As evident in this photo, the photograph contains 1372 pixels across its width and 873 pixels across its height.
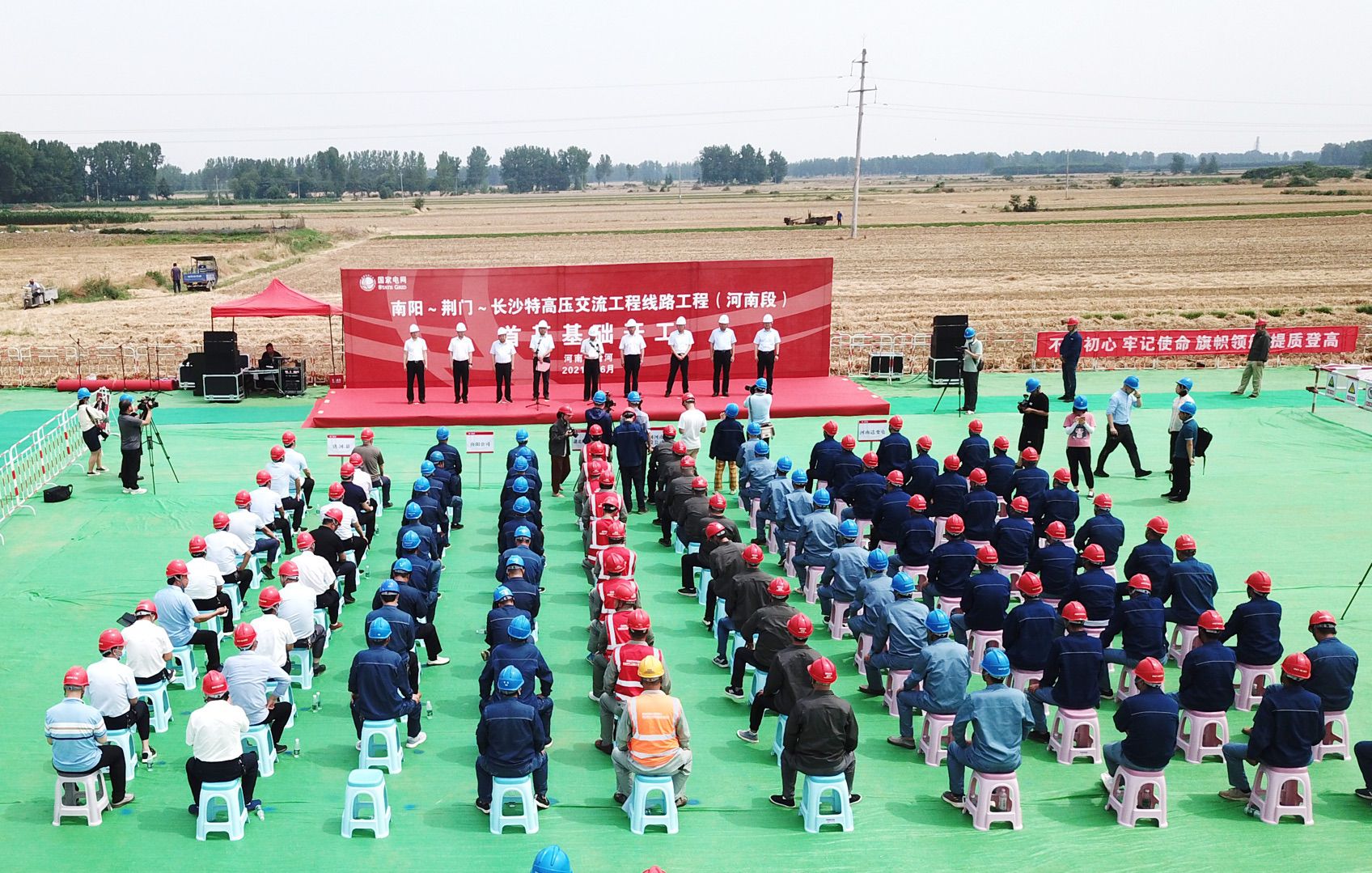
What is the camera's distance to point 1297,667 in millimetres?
9141

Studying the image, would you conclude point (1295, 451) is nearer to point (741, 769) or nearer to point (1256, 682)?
point (1256, 682)

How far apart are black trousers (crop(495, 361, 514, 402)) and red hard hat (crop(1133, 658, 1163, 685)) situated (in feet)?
57.4

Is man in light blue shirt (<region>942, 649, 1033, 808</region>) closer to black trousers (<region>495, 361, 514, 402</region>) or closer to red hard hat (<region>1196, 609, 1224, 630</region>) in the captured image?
red hard hat (<region>1196, 609, 1224, 630</region>)

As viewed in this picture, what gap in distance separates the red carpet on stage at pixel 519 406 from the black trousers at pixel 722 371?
25cm

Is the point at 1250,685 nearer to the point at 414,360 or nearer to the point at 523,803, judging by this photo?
the point at 523,803

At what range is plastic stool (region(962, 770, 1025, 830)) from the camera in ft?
29.8

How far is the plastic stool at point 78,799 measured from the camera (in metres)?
9.08

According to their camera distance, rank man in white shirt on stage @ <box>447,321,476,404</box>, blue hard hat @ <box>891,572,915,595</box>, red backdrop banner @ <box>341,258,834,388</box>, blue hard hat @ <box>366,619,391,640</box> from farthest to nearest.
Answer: red backdrop banner @ <box>341,258,834,388</box>
man in white shirt on stage @ <box>447,321,476,404</box>
blue hard hat @ <box>891,572,915,595</box>
blue hard hat @ <box>366,619,391,640</box>

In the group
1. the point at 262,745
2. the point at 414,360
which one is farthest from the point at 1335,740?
the point at 414,360

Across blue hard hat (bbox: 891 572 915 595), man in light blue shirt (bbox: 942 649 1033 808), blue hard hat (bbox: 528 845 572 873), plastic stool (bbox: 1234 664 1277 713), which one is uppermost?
blue hard hat (bbox: 891 572 915 595)

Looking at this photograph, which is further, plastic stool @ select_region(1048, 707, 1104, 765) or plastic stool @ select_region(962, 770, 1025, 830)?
plastic stool @ select_region(1048, 707, 1104, 765)

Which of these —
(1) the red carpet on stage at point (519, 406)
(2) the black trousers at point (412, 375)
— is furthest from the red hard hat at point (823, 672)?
(2) the black trousers at point (412, 375)

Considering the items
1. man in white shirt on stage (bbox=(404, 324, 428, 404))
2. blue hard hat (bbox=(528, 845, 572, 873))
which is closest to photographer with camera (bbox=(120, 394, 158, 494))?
man in white shirt on stage (bbox=(404, 324, 428, 404))

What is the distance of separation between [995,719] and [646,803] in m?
2.66
